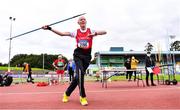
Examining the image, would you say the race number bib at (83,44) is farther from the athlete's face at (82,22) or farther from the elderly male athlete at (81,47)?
the athlete's face at (82,22)

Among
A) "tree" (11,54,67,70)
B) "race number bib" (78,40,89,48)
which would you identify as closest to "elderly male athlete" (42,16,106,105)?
"race number bib" (78,40,89,48)

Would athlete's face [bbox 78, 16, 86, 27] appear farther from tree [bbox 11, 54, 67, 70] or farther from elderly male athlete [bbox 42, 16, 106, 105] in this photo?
tree [bbox 11, 54, 67, 70]

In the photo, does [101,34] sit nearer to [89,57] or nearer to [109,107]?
[89,57]

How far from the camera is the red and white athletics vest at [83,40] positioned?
590cm

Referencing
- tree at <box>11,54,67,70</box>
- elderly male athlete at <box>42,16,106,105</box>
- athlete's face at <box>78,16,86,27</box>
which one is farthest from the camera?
tree at <box>11,54,67,70</box>

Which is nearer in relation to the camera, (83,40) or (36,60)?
(83,40)

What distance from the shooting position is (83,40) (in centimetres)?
592

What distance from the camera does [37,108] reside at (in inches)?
207

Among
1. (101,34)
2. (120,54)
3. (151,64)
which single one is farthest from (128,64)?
(120,54)

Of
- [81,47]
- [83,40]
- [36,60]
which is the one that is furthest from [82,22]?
[36,60]

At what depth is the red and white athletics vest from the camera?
5.90m

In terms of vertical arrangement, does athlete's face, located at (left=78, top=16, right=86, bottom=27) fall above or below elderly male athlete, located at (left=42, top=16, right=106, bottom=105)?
above

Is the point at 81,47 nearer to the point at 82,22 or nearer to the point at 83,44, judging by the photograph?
the point at 83,44

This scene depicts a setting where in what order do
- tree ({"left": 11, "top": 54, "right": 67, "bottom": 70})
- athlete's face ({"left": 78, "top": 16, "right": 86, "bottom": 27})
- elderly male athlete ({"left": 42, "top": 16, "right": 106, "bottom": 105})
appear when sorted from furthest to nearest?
tree ({"left": 11, "top": 54, "right": 67, "bottom": 70}), athlete's face ({"left": 78, "top": 16, "right": 86, "bottom": 27}), elderly male athlete ({"left": 42, "top": 16, "right": 106, "bottom": 105})
